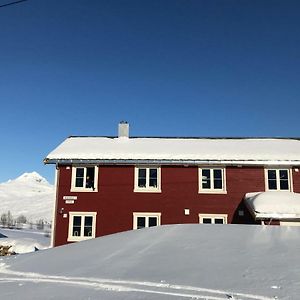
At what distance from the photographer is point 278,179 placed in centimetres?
2080

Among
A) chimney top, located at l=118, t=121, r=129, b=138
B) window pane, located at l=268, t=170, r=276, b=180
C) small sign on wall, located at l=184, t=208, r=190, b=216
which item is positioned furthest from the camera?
chimney top, located at l=118, t=121, r=129, b=138

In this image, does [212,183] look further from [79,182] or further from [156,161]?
[79,182]

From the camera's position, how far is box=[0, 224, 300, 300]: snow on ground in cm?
656

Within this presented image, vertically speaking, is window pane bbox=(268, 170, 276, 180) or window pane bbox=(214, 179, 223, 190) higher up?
window pane bbox=(268, 170, 276, 180)

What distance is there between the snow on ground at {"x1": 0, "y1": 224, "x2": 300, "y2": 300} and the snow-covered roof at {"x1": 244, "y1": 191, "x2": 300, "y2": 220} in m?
6.49

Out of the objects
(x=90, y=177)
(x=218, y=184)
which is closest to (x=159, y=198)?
(x=218, y=184)

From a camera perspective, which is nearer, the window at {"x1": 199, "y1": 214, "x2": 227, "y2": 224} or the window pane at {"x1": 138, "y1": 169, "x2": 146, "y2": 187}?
the window at {"x1": 199, "y1": 214, "x2": 227, "y2": 224}

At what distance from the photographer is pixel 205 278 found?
283 inches

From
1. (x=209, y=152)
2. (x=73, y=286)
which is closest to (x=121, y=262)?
(x=73, y=286)

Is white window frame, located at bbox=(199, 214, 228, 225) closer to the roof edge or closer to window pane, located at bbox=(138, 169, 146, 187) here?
the roof edge

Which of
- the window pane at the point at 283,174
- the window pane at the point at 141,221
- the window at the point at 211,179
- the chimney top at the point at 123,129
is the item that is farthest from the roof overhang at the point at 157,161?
the chimney top at the point at 123,129

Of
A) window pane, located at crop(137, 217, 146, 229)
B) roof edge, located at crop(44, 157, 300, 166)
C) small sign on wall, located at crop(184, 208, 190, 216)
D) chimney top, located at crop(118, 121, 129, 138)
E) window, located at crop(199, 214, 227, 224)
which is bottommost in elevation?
window pane, located at crop(137, 217, 146, 229)

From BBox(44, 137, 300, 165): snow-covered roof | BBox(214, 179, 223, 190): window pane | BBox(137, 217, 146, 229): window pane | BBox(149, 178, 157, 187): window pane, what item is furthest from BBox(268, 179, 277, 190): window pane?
BBox(137, 217, 146, 229): window pane

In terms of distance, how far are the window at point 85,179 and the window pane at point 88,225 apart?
154cm
